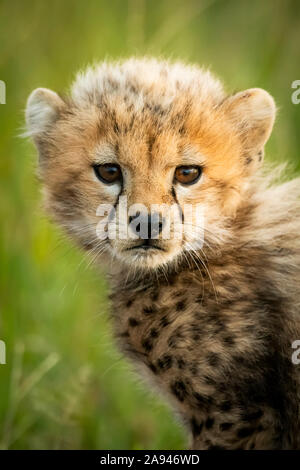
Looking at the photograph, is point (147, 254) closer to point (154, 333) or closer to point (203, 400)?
Answer: point (154, 333)

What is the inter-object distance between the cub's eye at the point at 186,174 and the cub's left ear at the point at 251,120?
246mm

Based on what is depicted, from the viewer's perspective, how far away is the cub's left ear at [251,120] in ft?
8.27

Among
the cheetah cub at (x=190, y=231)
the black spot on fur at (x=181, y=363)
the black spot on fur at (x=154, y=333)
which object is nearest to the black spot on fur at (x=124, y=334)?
the cheetah cub at (x=190, y=231)

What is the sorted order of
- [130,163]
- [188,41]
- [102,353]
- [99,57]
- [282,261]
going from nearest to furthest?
[130,163] < [282,261] < [102,353] < [99,57] < [188,41]

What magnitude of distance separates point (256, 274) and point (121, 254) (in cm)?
45

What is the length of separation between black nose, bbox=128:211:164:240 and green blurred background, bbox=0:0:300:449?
0.46 metres

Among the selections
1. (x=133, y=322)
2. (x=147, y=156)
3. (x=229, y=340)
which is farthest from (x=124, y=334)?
(x=147, y=156)

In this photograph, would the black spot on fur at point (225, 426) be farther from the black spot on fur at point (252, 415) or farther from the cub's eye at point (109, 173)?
the cub's eye at point (109, 173)

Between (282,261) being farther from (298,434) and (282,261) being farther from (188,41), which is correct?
(188,41)

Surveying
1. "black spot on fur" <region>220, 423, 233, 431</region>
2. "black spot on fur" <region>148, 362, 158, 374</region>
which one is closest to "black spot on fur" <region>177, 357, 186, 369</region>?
"black spot on fur" <region>148, 362, 158, 374</region>

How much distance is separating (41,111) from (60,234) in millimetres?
441

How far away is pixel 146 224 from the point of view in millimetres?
2209
